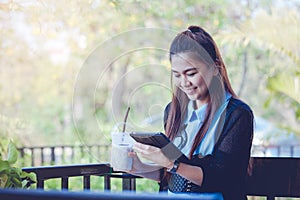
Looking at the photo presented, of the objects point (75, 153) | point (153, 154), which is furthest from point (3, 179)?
point (75, 153)

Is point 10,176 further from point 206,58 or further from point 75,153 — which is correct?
point 75,153

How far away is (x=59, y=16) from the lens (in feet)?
11.4

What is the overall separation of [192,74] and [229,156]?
30 cm

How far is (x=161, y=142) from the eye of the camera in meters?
1.43

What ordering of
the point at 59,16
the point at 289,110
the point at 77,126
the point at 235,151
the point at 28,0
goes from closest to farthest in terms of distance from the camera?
the point at 235,151 → the point at 77,126 → the point at 28,0 → the point at 59,16 → the point at 289,110

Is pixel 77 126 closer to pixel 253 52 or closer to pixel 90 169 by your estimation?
pixel 90 169

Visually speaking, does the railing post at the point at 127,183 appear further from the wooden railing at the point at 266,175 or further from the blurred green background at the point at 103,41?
the blurred green background at the point at 103,41

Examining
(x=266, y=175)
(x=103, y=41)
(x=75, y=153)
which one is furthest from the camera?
(x=75, y=153)

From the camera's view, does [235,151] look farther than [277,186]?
No

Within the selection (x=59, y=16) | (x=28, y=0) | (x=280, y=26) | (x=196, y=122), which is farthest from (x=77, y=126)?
(x=280, y=26)

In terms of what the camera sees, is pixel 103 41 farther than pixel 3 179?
Yes

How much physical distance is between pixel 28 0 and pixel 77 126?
1.20 m

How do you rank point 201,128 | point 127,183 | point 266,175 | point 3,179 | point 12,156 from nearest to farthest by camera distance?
1. point 3,179
2. point 12,156
3. point 201,128
4. point 266,175
5. point 127,183

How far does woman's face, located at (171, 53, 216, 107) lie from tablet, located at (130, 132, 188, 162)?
10.0 inches
